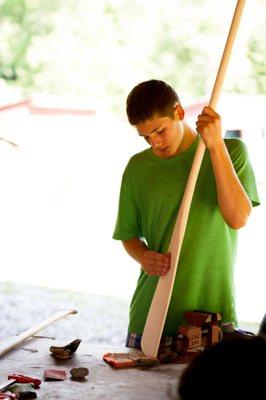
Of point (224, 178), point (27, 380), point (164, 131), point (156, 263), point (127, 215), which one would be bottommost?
point (27, 380)

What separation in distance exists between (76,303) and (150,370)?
354 cm

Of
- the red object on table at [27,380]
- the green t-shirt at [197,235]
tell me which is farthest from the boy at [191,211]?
the red object on table at [27,380]

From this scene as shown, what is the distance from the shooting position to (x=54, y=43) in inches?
211

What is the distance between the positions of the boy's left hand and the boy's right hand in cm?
32

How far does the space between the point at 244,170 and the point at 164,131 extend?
0.25 metres

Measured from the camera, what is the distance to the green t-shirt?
68.9 inches

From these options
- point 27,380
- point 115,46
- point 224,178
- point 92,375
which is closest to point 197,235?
point 224,178

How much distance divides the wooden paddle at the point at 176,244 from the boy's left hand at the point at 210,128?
25 millimetres

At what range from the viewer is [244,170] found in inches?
69.3

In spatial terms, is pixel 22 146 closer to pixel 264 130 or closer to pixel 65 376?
pixel 264 130

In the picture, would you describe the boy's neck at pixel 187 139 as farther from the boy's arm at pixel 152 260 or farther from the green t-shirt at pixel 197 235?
the boy's arm at pixel 152 260

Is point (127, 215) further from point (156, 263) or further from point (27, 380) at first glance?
point (27, 380)

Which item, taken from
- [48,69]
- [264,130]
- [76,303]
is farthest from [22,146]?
[264,130]

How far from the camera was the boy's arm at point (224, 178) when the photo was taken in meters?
1.62
